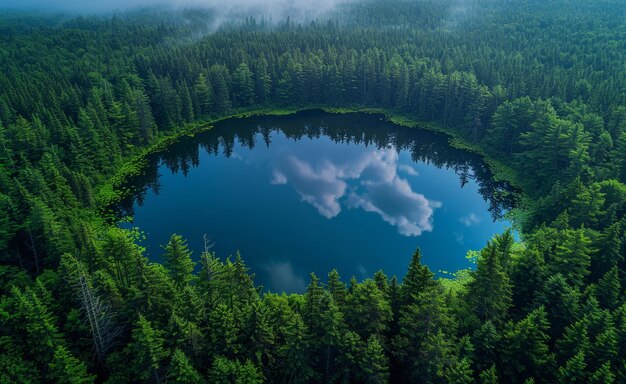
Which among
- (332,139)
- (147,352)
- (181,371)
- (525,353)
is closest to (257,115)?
(332,139)

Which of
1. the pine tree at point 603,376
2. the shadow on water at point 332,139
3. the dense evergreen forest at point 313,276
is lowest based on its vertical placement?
the shadow on water at point 332,139

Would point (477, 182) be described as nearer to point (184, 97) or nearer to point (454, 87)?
point (454, 87)

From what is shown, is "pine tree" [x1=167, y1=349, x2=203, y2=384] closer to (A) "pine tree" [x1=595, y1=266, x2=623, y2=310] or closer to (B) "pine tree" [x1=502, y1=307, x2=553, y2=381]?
(B) "pine tree" [x1=502, y1=307, x2=553, y2=381]

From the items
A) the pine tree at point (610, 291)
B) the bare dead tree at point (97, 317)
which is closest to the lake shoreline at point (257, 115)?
the pine tree at point (610, 291)

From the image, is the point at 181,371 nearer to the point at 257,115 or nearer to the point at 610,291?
the point at 610,291

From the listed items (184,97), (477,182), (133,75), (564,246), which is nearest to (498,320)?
(564,246)

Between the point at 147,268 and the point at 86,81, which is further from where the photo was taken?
the point at 86,81

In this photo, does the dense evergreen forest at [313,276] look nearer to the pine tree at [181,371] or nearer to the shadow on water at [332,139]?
the pine tree at [181,371]

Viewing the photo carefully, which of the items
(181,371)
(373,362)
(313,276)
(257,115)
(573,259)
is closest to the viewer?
(181,371)
